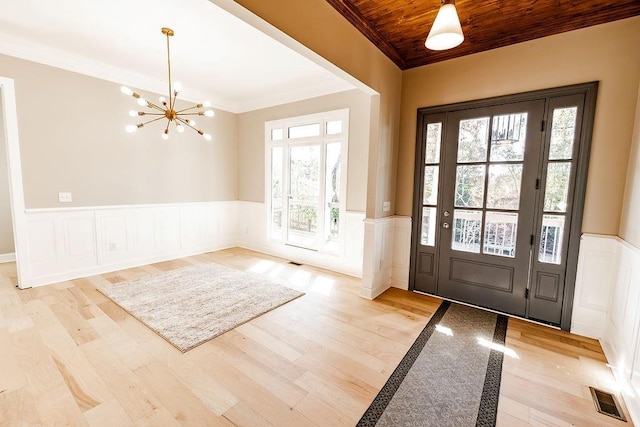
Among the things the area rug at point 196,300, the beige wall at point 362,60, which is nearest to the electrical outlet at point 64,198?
the area rug at point 196,300

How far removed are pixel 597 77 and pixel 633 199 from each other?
117 centimetres

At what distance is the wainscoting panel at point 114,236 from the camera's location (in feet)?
11.9

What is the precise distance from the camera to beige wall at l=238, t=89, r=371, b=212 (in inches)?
159

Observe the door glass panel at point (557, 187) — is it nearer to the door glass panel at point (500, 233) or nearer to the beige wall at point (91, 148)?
the door glass panel at point (500, 233)

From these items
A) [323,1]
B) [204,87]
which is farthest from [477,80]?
[204,87]

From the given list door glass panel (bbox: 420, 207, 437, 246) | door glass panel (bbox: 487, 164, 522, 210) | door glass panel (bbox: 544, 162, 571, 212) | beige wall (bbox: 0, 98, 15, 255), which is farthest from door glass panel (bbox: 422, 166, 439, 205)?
beige wall (bbox: 0, 98, 15, 255)

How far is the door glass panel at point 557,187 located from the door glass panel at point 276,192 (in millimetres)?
3894

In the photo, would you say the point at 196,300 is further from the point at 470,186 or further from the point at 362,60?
the point at 470,186

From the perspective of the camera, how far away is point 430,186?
3500 mm

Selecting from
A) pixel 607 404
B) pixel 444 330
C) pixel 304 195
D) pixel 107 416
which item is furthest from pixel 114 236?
pixel 607 404

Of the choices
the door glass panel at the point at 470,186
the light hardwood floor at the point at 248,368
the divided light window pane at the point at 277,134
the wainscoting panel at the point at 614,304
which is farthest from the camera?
the divided light window pane at the point at 277,134

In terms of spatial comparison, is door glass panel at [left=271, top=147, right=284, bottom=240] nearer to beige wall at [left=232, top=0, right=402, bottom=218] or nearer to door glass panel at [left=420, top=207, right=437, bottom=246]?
beige wall at [left=232, top=0, right=402, bottom=218]

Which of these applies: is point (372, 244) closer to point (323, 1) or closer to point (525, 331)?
point (525, 331)

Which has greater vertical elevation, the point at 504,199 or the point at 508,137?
the point at 508,137
